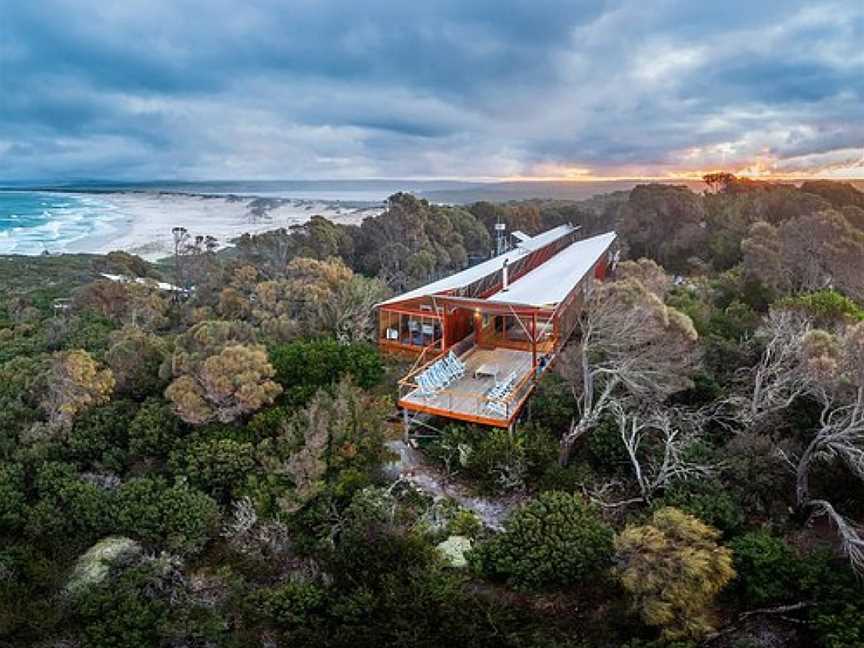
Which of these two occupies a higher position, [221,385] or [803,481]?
[221,385]

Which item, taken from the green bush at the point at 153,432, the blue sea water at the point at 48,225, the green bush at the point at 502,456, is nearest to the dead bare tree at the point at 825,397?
the green bush at the point at 502,456

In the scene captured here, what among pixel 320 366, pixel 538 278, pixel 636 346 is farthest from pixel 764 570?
pixel 538 278

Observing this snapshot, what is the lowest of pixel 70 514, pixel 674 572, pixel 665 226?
pixel 70 514

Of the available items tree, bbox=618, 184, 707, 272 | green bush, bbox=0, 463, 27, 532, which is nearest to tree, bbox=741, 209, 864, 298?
tree, bbox=618, 184, 707, 272

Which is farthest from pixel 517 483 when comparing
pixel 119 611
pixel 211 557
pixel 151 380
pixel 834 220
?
pixel 834 220

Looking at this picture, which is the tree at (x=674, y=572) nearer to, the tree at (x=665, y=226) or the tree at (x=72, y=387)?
the tree at (x=72, y=387)

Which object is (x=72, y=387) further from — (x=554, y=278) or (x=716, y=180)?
(x=716, y=180)

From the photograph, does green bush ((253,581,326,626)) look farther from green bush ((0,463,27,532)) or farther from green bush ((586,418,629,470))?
green bush ((586,418,629,470))

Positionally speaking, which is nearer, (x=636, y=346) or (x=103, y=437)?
(x=636, y=346)
